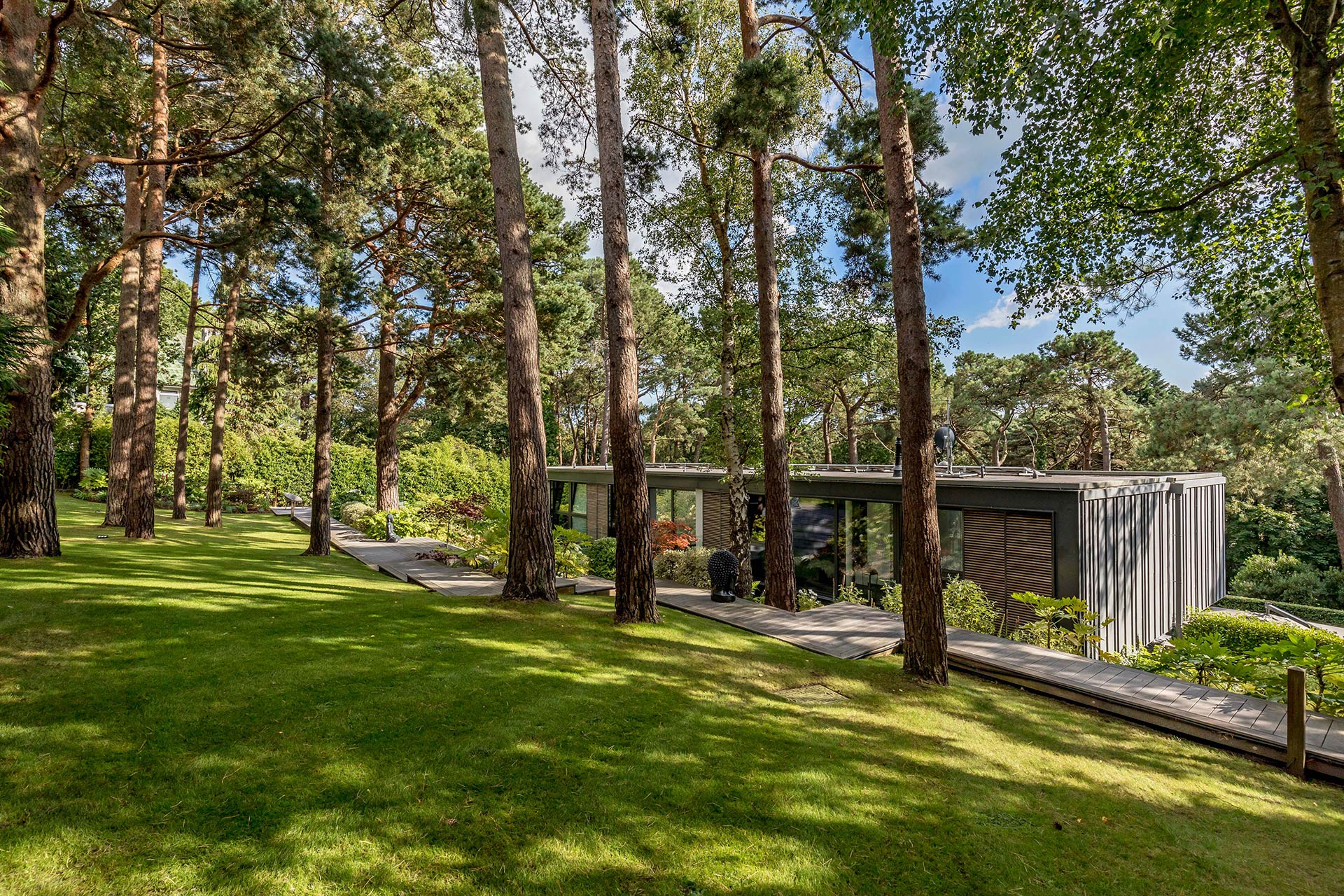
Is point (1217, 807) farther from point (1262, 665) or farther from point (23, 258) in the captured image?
point (23, 258)

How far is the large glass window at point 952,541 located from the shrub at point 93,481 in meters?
27.4

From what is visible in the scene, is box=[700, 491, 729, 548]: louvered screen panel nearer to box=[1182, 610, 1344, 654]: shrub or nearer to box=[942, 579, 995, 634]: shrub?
box=[942, 579, 995, 634]: shrub

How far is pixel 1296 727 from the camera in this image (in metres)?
4.54

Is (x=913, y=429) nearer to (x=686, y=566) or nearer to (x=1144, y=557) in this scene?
(x=686, y=566)

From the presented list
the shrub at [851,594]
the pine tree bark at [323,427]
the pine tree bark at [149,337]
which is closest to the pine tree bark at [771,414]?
the shrub at [851,594]

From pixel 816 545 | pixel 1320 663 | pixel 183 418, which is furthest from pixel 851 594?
pixel 183 418

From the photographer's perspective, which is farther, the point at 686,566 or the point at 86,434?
the point at 86,434

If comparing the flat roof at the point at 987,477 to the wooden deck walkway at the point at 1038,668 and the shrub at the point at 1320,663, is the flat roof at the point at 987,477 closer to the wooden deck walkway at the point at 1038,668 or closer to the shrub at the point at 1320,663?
the wooden deck walkway at the point at 1038,668

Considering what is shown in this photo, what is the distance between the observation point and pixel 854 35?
7.11 metres

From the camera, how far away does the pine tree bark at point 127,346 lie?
1246 cm

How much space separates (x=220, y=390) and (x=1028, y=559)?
2073 cm

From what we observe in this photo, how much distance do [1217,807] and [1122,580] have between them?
277 inches

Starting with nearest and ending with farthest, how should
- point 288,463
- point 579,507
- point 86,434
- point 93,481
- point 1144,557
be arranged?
point 1144,557
point 579,507
point 93,481
point 86,434
point 288,463

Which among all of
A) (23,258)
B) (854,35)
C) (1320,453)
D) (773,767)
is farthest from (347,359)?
(1320,453)
